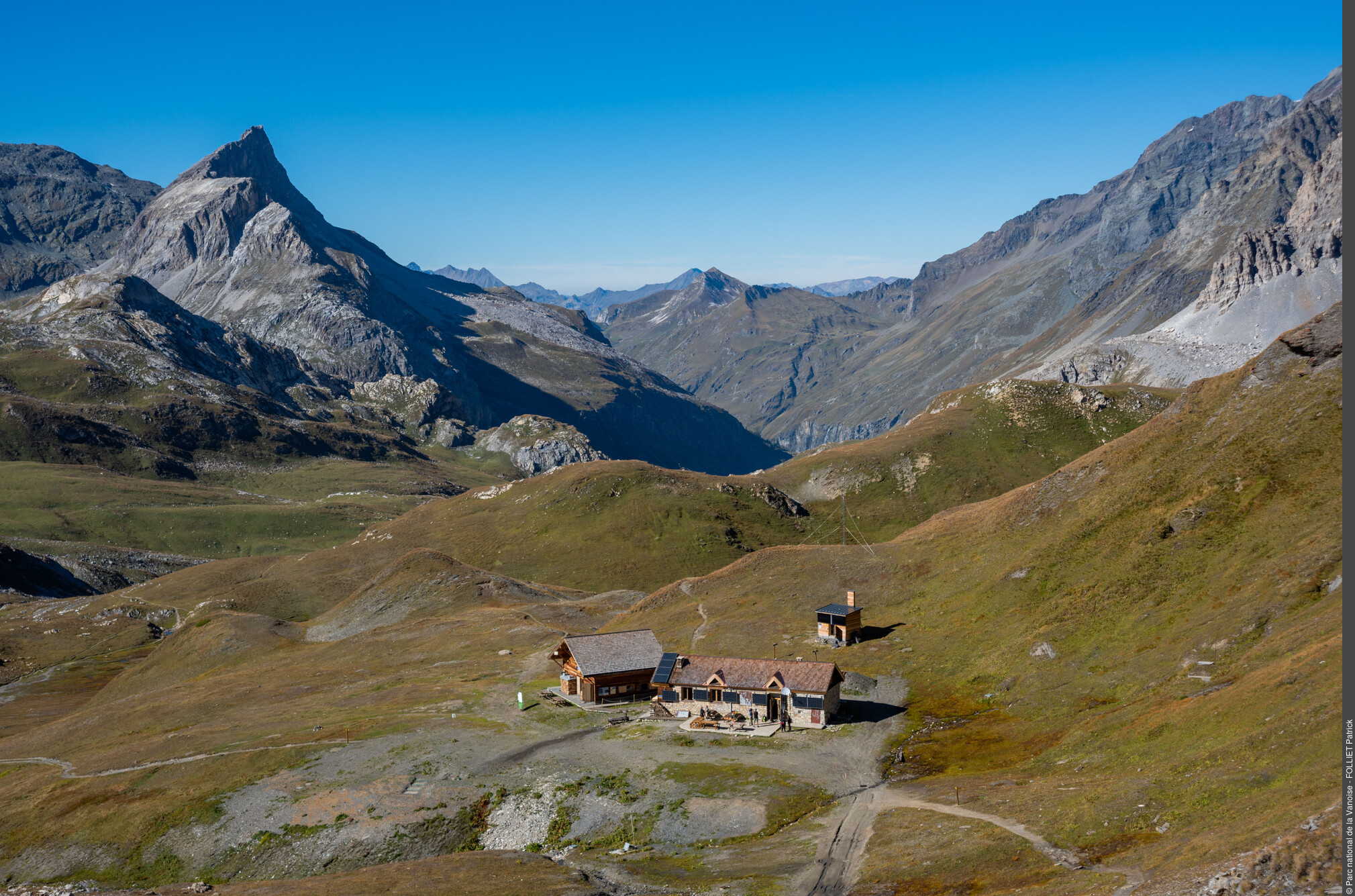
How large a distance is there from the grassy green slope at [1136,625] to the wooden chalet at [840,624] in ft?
8.34

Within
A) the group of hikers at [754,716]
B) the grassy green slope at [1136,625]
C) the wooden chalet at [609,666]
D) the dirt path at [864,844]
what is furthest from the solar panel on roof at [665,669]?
the dirt path at [864,844]

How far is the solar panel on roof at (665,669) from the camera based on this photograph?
93625 millimetres

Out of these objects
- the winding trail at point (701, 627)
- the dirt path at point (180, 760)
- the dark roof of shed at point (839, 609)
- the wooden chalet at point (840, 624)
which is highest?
the dark roof of shed at point (839, 609)

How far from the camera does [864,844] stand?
2347 inches

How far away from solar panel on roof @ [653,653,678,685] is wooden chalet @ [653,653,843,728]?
0.07 metres

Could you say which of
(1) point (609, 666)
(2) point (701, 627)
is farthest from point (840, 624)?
(1) point (609, 666)

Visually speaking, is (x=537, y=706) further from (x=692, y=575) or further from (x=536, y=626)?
(x=692, y=575)

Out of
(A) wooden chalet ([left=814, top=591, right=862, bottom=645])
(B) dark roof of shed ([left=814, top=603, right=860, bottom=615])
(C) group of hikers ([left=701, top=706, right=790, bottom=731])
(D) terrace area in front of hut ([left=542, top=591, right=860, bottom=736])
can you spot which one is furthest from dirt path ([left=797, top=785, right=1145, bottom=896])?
(B) dark roof of shed ([left=814, top=603, right=860, bottom=615])

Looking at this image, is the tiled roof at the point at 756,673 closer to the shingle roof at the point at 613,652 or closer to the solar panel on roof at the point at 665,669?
the solar panel on roof at the point at 665,669

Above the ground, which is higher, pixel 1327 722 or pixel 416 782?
pixel 1327 722

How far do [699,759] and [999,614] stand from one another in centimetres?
4309

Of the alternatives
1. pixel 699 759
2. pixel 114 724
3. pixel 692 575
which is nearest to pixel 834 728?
pixel 699 759

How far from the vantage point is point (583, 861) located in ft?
205

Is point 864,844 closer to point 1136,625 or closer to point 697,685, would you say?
point 697,685
